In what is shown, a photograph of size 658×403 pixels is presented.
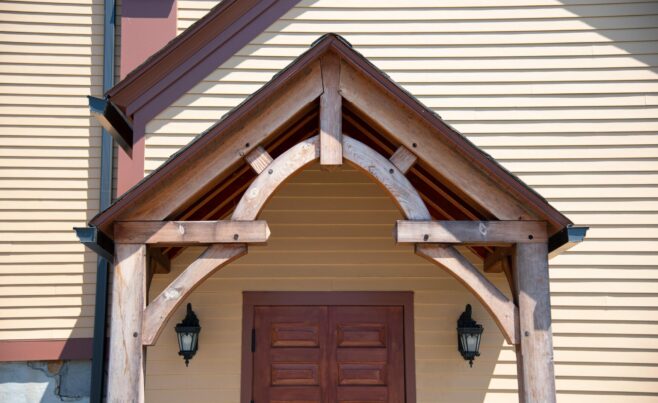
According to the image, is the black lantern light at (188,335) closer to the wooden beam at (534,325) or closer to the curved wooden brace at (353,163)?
the curved wooden brace at (353,163)

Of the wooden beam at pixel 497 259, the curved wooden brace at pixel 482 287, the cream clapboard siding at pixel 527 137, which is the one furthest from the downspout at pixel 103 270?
the wooden beam at pixel 497 259

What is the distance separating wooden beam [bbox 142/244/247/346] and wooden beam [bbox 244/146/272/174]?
582 mm

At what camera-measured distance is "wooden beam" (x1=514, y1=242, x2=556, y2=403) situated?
15.1 ft

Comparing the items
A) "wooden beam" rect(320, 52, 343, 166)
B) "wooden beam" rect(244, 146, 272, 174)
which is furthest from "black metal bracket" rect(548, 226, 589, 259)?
"wooden beam" rect(244, 146, 272, 174)

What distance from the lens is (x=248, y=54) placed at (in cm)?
650

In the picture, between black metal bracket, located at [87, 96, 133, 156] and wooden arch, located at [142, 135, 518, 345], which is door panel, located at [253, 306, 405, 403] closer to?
wooden arch, located at [142, 135, 518, 345]

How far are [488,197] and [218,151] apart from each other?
2.00m

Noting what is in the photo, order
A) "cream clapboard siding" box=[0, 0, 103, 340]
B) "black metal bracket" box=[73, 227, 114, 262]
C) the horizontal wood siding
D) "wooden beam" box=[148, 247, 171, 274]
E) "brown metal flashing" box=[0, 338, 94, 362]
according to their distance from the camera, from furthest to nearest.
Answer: "cream clapboard siding" box=[0, 0, 103, 340]
"brown metal flashing" box=[0, 338, 94, 362]
the horizontal wood siding
"wooden beam" box=[148, 247, 171, 274]
"black metal bracket" box=[73, 227, 114, 262]

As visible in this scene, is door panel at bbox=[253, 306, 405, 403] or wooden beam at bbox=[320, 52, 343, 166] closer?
wooden beam at bbox=[320, 52, 343, 166]

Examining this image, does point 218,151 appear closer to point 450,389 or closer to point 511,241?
point 511,241

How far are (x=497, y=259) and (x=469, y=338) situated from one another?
87cm

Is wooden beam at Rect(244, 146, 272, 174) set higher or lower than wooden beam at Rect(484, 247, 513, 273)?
higher

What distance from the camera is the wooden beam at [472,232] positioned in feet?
15.7

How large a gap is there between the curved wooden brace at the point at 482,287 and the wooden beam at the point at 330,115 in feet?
2.99
